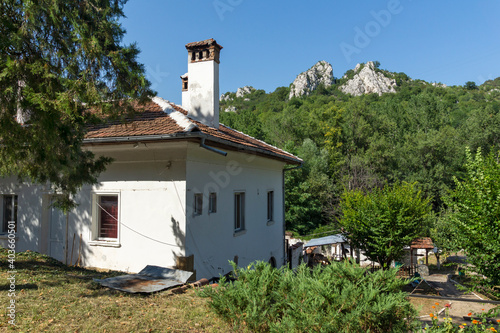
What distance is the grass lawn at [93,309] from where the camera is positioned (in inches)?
163

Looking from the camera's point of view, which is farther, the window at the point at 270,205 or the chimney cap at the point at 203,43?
the window at the point at 270,205

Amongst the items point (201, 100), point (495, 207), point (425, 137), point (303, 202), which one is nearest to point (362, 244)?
point (495, 207)

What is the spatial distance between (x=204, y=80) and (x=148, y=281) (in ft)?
19.9

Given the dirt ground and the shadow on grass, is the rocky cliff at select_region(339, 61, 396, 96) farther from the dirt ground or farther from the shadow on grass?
the shadow on grass

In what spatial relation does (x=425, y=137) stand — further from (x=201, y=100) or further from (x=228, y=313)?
(x=228, y=313)

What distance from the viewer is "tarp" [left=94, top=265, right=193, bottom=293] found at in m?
5.71

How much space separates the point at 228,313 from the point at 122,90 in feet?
13.2

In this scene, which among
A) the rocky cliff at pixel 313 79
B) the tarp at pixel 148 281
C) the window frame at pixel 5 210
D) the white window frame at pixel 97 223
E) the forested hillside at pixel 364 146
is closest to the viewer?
the tarp at pixel 148 281

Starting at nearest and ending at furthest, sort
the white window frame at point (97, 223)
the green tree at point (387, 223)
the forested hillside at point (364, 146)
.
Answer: the white window frame at point (97, 223) → the green tree at point (387, 223) → the forested hillside at point (364, 146)

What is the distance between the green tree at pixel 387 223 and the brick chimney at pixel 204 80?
7050mm

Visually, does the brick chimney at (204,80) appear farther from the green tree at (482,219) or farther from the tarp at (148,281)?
the green tree at (482,219)

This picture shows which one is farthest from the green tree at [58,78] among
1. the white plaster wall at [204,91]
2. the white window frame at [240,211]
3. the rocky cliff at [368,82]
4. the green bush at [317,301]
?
the rocky cliff at [368,82]

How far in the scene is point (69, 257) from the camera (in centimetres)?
884

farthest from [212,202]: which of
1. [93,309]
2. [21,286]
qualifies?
[93,309]
